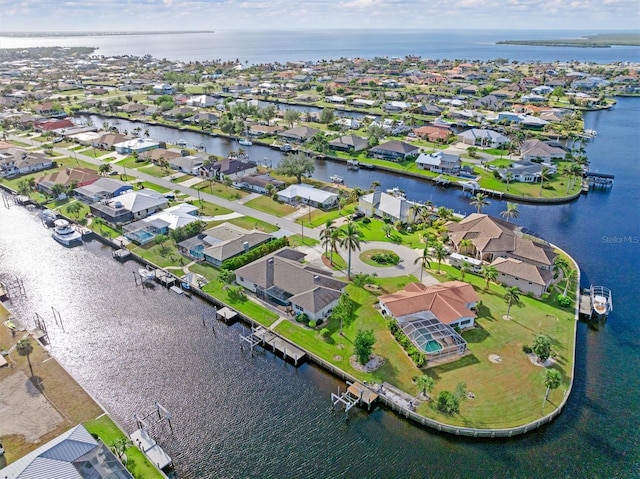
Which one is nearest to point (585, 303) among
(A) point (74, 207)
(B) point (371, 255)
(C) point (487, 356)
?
(C) point (487, 356)

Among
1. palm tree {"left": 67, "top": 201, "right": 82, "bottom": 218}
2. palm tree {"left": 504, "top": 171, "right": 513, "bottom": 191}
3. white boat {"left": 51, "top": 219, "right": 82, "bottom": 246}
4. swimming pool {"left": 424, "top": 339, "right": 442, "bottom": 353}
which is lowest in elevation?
white boat {"left": 51, "top": 219, "right": 82, "bottom": 246}

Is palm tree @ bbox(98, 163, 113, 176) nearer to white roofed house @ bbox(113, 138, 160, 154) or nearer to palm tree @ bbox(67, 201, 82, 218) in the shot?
palm tree @ bbox(67, 201, 82, 218)

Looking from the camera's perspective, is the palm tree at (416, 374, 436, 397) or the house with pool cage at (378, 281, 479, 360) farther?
the house with pool cage at (378, 281, 479, 360)

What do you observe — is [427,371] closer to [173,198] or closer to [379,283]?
[379,283]

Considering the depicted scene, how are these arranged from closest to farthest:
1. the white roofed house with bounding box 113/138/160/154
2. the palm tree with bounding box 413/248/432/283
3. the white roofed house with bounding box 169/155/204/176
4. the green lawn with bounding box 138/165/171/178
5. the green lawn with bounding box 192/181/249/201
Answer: the palm tree with bounding box 413/248/432/283
the green lawn with bounding box 192/181/249/201
the green lawn with bounding box 138/165/171/178
the white roofed house with bounding box 169/155/204/176
the white roofed house with bounding box 113/138/160/154

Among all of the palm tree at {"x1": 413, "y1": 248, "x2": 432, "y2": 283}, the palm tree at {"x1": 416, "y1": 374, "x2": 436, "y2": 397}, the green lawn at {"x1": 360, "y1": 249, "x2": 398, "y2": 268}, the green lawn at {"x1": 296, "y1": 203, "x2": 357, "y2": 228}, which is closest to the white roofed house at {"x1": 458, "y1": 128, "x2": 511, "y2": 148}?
the green lawn at {"x1": 296, "y1": 203, "x2": 357, "y2": 228}

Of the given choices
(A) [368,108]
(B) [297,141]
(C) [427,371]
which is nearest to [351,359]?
(C) [427,371]

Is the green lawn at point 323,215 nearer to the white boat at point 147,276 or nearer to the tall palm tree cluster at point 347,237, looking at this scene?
the tall palm tree cluster at point 347,237

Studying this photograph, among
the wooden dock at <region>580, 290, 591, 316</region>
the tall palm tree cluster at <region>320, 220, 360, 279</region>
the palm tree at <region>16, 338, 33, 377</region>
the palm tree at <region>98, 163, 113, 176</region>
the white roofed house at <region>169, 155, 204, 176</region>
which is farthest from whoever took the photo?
the white roofed house at <region>169, 155, 204, 176</region>
